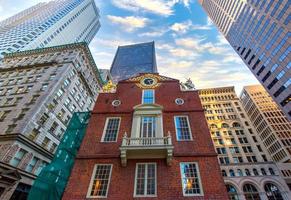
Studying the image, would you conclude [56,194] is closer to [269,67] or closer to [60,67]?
[60,67]

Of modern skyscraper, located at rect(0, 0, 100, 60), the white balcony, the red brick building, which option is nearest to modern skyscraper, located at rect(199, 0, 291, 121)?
the red brick building

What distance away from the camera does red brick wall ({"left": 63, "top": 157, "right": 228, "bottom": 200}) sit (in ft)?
39.7

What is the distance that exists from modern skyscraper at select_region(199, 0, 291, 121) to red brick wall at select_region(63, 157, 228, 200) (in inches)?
2364

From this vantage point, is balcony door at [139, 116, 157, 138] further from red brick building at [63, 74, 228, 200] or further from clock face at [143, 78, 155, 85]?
clock face at [143, 78, 155, 85]

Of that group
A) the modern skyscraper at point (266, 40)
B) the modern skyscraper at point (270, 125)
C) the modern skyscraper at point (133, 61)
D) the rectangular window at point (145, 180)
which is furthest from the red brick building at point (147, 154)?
the modern skyscraper at point (133, 61)

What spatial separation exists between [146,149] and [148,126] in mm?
3464

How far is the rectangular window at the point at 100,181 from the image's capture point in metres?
12.6

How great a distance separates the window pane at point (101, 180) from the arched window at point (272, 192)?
60627mm

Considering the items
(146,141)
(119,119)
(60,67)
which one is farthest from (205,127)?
(60,67)

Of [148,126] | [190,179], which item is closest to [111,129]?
[148,126]

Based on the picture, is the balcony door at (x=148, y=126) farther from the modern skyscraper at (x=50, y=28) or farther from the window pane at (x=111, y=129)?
the modern skyscraper at (x=50, y=28)

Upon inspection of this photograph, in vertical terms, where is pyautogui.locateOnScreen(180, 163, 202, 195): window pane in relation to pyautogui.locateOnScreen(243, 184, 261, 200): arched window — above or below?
below

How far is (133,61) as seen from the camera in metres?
132

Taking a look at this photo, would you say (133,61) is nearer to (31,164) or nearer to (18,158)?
(31,164)
